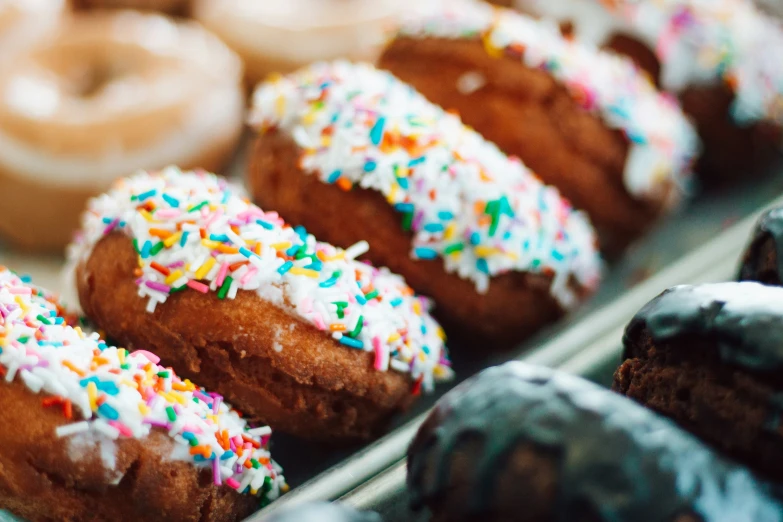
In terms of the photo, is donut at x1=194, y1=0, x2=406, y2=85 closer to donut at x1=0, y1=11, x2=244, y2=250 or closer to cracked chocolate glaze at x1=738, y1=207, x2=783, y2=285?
donut at x1=0, y1=11, x2=244, y2=250

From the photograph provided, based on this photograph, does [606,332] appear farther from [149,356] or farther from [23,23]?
[23,23]

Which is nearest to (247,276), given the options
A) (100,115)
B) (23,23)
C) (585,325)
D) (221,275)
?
(221,275)

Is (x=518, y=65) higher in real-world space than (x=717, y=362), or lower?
higher

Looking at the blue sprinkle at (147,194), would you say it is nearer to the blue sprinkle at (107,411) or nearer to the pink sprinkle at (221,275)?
the pink sprinkle at (221,275)

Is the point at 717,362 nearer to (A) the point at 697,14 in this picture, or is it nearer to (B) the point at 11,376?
(B) the point at 11,376

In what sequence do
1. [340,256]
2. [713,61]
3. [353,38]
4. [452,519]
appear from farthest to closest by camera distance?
[353,38] < [713,61] < [340,256] < [452,519]

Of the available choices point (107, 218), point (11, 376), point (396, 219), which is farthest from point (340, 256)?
point (11, 376)

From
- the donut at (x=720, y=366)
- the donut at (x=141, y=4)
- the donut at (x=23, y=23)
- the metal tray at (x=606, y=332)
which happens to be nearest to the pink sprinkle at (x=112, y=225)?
the metal tray at (x=606, y=332)

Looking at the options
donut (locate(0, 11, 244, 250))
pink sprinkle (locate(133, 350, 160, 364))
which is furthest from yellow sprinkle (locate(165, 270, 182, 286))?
donut (locate(0, 11, 244, 250))
